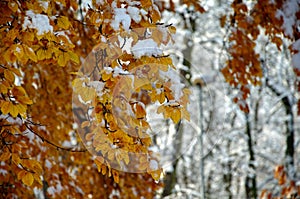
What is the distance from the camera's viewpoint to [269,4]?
404cm

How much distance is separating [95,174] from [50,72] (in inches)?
52.7

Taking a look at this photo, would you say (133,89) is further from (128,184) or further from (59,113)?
(128,184)

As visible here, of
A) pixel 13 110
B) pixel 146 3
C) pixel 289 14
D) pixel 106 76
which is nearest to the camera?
pixel 106 76

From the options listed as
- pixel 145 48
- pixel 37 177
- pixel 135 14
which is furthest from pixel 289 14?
pixel 37 177

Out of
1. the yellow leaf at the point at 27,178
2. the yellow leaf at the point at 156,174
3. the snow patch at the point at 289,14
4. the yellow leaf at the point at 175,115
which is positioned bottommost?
the yellow leaf at the point at 156,174

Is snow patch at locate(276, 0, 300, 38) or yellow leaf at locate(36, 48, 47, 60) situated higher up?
snow patch at locate(276, 0, 300, 38)

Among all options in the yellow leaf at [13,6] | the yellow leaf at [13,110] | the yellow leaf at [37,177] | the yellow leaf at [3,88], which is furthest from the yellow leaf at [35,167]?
the yellow leaf at [13,6]

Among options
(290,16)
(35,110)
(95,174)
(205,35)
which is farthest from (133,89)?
(205,35)

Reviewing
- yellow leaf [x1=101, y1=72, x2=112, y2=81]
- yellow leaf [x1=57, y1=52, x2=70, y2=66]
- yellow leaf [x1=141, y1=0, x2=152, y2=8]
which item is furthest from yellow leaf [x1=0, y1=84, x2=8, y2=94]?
yellow leaf [x1=141, y1=0, x2=152, y2=8]

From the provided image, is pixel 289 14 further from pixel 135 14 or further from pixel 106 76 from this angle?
pixel 106 76

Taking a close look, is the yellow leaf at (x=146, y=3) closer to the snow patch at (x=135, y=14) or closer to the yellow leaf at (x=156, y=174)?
the snow patch at (x=135, y=14)

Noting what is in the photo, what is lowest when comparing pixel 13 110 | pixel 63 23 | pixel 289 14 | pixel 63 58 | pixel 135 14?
pixel 13 110

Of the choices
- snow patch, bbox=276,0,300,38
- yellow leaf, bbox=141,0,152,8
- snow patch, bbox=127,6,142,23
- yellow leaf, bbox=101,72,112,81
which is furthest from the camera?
snow patch, bbox=276,0,300,38

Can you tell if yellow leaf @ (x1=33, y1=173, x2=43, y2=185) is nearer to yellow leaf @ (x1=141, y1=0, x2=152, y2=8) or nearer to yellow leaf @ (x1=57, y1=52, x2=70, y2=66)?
yellow leaf @ (x1=57, y1=52, x2=70, y2=66)
